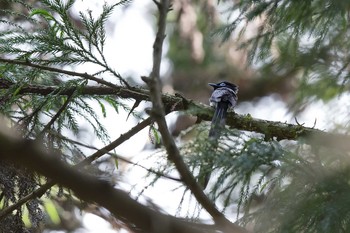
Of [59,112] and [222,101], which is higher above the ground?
[222,101]

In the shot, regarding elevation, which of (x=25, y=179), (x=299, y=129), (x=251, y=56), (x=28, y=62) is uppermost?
(x=251, y=56)

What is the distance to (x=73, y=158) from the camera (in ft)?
7.20

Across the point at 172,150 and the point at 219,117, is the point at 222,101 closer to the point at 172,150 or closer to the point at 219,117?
the point at 219,117

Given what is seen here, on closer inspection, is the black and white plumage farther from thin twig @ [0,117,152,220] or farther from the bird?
thin twig @ [0,117,152,220]

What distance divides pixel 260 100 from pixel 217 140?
10.9 feet

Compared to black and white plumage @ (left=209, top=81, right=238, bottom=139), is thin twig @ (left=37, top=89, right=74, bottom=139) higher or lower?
lower

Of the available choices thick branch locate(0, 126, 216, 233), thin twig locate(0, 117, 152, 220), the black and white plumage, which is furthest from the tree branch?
the black and white plumage

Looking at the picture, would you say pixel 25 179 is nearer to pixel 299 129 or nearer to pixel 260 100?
pixel 299 129

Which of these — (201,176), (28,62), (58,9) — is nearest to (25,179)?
(28,62)

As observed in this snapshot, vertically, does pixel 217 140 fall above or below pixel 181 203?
above

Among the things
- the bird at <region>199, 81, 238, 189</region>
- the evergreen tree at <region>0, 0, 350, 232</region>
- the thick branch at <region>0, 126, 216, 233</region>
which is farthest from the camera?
the bird at <region>199, 81, 238, 189</region>

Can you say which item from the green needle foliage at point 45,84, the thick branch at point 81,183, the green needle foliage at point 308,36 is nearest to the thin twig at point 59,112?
the green needle foliage at point 45,84

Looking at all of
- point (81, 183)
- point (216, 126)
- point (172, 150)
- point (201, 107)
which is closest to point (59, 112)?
point (201, 107)

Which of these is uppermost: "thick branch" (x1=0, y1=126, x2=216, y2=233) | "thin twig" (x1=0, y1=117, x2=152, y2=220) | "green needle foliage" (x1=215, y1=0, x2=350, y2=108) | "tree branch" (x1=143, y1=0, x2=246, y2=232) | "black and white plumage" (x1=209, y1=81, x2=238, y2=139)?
"green needle foliage" (x1=215, y1=0, x2=350, y2=108)
